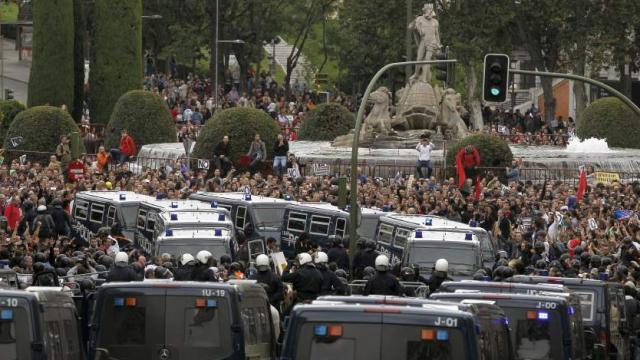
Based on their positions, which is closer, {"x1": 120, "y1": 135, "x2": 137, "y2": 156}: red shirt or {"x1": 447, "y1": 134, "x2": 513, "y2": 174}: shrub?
{"x1": 447, "y1": 134, "x2": 513, "y2": 174}: shrub

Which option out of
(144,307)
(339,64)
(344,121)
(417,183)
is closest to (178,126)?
(344,121)

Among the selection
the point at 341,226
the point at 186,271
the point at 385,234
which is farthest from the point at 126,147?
the point at 186,271

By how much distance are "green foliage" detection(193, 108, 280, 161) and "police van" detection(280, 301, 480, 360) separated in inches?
1316

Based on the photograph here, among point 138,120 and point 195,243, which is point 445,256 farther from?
point 138,120

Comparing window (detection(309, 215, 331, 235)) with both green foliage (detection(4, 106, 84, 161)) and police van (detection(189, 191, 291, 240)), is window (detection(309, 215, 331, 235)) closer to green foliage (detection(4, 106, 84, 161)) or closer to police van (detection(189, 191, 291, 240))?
police van (detection(189, 191, 291, 240))

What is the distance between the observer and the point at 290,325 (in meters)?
14.5

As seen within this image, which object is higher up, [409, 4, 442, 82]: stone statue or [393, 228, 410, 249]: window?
[409, 4, 442, 82]: stone statue

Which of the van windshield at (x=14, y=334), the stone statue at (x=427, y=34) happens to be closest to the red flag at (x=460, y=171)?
the stone statue at (x=427, y=34)

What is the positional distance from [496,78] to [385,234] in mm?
3114

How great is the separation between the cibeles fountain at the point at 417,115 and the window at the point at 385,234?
1710 centimetres

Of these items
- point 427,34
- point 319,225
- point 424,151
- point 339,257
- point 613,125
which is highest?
point 427,34

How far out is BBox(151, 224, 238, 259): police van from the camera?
27438mm

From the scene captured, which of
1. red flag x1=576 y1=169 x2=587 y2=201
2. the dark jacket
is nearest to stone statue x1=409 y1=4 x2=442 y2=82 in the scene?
the dark jacket

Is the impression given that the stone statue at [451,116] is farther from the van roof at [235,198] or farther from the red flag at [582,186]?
the van roof at [235,198]
